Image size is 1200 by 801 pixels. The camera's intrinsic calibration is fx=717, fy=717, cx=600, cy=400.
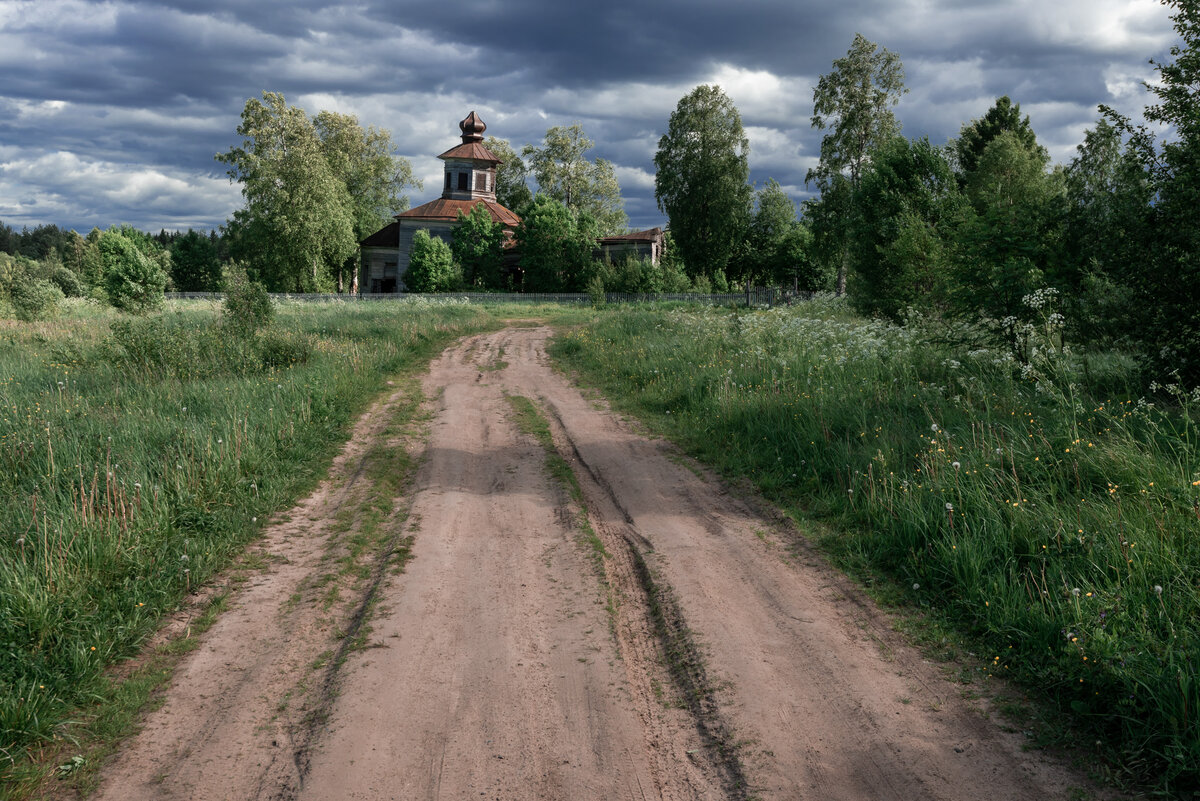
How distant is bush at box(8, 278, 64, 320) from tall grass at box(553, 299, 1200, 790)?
28936 mm

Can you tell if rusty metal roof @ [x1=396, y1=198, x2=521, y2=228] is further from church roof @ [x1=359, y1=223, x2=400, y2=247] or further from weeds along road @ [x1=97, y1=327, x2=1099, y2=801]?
weeds along road @ [x1=97, y1=327, x2=1099, y2=801]

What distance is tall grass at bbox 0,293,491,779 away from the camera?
15.4 ft

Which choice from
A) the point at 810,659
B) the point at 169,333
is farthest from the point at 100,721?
the point at 169,333

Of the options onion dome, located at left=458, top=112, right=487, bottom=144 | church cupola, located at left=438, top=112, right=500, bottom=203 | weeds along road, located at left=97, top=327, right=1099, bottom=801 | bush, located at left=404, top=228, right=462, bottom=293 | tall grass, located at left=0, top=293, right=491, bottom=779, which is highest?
onion dome, located at left=458, top=112, right=487, bottom=144

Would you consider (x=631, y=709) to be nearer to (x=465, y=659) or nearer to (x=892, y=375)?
(x=465, y=659)

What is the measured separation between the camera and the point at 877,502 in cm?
703

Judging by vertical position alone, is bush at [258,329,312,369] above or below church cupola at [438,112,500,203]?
below

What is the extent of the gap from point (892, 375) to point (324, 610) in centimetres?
898

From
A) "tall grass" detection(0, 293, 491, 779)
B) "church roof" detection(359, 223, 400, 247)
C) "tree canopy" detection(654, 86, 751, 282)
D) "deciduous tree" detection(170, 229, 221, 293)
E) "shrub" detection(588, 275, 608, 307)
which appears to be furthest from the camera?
"deciduous tree" detection(170, 229, 221, 293)

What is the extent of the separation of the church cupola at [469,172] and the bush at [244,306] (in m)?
54.5

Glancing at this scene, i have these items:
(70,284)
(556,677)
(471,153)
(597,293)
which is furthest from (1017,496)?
(471,153)

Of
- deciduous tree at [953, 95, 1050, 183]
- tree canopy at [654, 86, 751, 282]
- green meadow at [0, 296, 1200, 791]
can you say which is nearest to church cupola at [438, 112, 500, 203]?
tree canopy at [654, 86, 751, 282]

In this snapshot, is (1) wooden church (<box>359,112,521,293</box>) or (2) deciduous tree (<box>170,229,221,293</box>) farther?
(2) deciduous tree (<box>170,229,221,293</box>)

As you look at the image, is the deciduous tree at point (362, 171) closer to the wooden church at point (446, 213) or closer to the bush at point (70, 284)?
the wooden church at point (446, 213)
